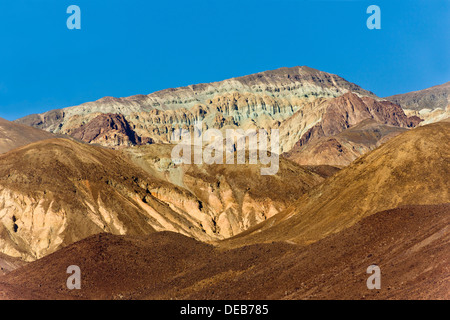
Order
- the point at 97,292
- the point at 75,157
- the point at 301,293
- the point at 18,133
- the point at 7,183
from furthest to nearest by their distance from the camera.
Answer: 1. the point at 18,133
2. the point at 75,157
3. the point at 7,183
4. the point at 97,292
5. the point at 301,293

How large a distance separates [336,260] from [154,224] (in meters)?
45.9

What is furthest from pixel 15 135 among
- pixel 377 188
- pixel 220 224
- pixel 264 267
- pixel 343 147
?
pixel 264 267

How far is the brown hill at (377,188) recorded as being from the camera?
57625mm

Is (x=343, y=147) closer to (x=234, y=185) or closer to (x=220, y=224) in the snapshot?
(x=234, y=185)

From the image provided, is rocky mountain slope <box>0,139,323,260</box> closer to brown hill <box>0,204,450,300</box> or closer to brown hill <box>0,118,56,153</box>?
brown hill <box>0,204,450,300</box>

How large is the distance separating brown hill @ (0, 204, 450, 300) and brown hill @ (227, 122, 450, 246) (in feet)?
27.9

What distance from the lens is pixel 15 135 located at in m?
153

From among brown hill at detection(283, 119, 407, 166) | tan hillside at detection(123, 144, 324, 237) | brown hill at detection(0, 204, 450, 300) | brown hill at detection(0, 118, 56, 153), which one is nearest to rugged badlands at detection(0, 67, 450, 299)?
brown hill at detection(0, 204, 450, 300)

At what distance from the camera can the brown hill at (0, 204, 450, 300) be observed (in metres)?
35.1

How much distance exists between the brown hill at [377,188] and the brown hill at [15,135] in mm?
91647

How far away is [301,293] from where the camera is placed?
3678 centimetres

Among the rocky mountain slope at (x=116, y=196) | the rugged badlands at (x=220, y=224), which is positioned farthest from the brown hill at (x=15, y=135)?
the rugged badlands at (x=220, y=224)
